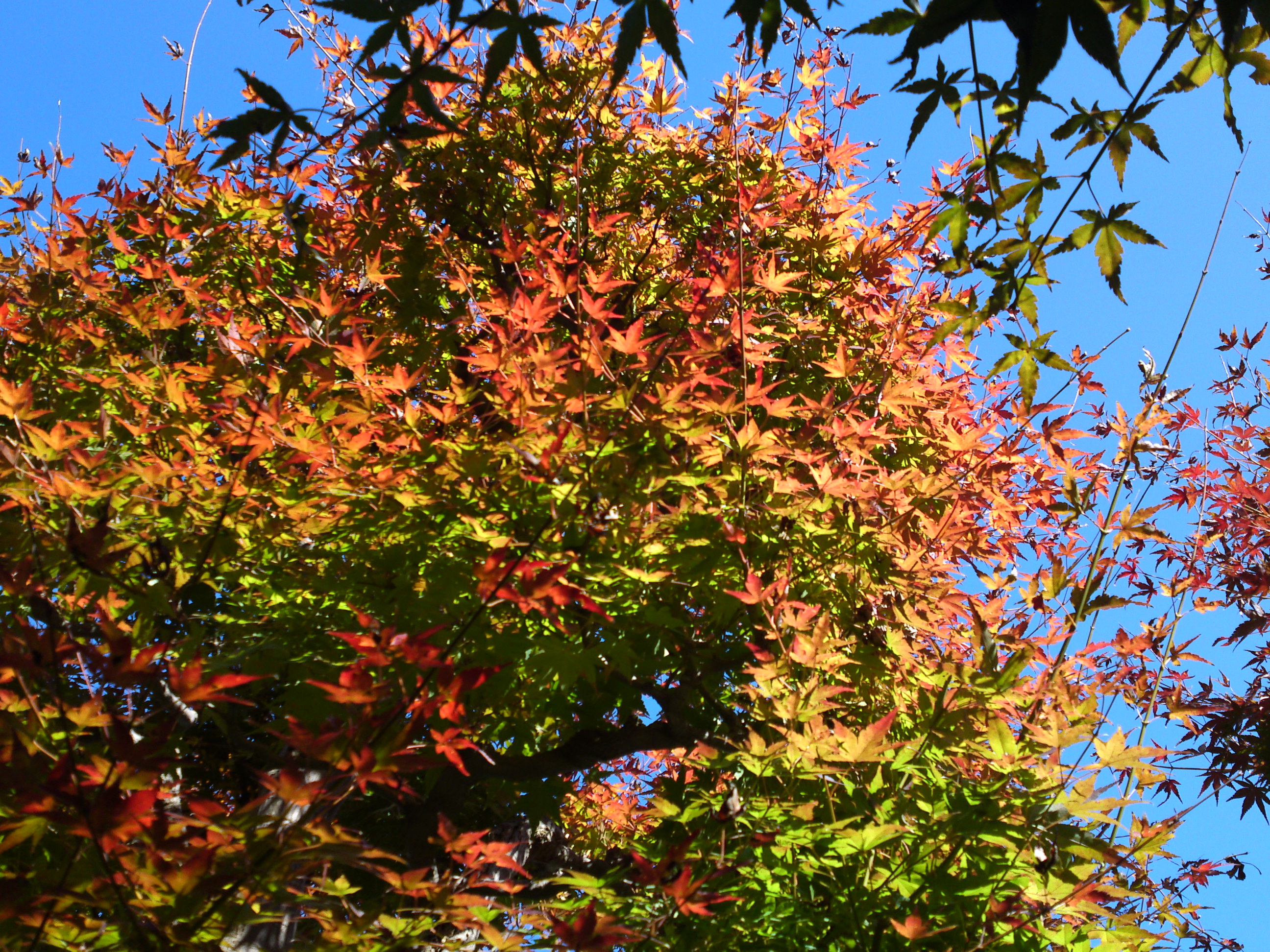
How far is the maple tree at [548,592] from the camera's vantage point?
5.36 feet

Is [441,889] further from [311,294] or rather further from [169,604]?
[311,294]

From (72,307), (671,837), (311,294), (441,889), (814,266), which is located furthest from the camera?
(311,294)

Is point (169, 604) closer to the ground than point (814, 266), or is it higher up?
closer to the ground

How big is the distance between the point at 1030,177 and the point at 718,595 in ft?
5.14

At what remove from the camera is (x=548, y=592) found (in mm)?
1707

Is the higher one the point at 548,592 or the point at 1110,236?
the point at 1110,236

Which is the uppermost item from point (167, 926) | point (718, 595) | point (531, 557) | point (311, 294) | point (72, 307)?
point (311, 294)

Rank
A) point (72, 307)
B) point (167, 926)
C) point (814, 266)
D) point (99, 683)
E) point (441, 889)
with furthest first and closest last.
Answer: point (814, 266)
point (72, 307)
point (99, 683)
point (441, 889)
point (167, 926)

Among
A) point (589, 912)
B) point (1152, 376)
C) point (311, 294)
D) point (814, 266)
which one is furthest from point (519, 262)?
point (589, 912)

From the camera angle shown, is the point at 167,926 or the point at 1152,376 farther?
the point at 1152,376

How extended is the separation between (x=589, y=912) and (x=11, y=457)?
1.68 m

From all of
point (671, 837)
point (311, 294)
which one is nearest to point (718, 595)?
point (671, 837)

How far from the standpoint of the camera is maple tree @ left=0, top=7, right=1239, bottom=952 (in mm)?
1634

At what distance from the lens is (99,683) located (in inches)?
107
